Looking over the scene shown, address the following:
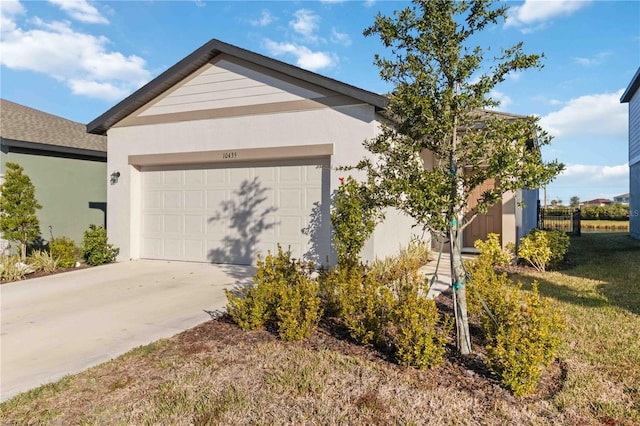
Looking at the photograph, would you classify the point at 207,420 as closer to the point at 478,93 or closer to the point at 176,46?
the point at 478,93

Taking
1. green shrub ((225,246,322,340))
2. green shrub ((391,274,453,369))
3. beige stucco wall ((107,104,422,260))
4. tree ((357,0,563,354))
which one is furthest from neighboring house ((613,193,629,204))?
green shrub ((391,274,453,369))

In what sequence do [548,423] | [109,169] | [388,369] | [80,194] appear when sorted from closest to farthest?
1. [548,423]
2. [388,369]
3. [109,169]
4. [80,194]

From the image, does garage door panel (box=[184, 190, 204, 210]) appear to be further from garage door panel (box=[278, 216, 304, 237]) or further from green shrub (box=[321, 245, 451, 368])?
green shrub (box=[321, 245, 451, 368])

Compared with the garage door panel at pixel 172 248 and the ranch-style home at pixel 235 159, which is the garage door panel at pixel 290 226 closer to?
the ranch-style home at pixel 235 159

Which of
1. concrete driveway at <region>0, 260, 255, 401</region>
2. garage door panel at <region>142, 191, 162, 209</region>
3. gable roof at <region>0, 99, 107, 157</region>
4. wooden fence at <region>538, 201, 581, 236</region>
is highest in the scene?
gable roof at <region>0, 99, 107, 157</region>

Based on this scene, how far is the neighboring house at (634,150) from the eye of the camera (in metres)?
17.5

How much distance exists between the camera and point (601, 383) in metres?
3.46

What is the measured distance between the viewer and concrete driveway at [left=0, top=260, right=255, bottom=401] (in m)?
4.29

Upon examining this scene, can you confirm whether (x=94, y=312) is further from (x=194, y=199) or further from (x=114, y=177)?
(x=114, y=177)

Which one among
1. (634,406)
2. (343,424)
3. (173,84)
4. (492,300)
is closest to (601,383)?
(634,406)

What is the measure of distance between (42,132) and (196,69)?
6.40 meters

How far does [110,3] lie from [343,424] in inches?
472

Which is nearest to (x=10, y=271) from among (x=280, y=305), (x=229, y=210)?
(x=229, y=210)

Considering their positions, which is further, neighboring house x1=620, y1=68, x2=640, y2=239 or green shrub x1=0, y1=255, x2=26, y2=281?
neighboring house x1=620, y1=68, x2=640, y2=239
